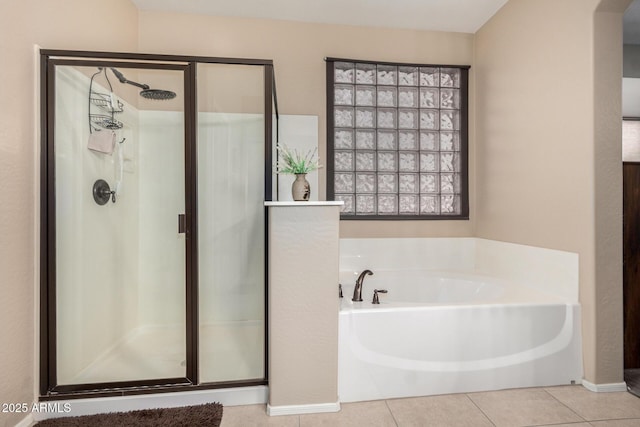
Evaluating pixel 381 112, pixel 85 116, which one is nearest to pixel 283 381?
pixel 85 116

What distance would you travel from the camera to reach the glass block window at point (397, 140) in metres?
3.26

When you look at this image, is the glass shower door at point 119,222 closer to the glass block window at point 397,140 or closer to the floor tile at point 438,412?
the floor tile at point 438,412

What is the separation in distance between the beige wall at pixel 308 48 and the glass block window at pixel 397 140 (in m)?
0.08

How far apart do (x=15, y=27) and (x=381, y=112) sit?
254 centimetres

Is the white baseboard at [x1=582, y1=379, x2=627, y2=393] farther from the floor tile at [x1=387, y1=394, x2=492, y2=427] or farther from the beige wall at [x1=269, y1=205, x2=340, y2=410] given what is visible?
the beige wall at [x1=269, y1=205, x2=340, y2=410]

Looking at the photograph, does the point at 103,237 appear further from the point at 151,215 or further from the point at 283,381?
the point at 283,381

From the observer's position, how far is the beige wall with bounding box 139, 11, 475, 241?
3051 mm

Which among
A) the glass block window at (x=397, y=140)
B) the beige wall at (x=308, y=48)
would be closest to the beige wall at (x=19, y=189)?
the beige wall at (x=308, y=48)

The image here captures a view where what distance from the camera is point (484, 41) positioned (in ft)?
10.6

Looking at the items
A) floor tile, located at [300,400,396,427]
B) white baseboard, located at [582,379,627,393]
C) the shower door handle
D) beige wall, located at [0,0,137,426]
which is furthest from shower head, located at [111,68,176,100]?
white baseboard, located at [582,379,627,393]

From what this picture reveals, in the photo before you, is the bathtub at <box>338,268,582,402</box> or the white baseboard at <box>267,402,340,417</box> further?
the bathtub at <box>338,268,582,402</box>

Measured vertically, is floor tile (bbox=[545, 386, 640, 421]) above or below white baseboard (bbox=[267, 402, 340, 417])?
below

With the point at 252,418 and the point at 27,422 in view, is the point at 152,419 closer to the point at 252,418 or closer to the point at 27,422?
the point at 252,418

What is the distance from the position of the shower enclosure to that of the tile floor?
0.30 metres
